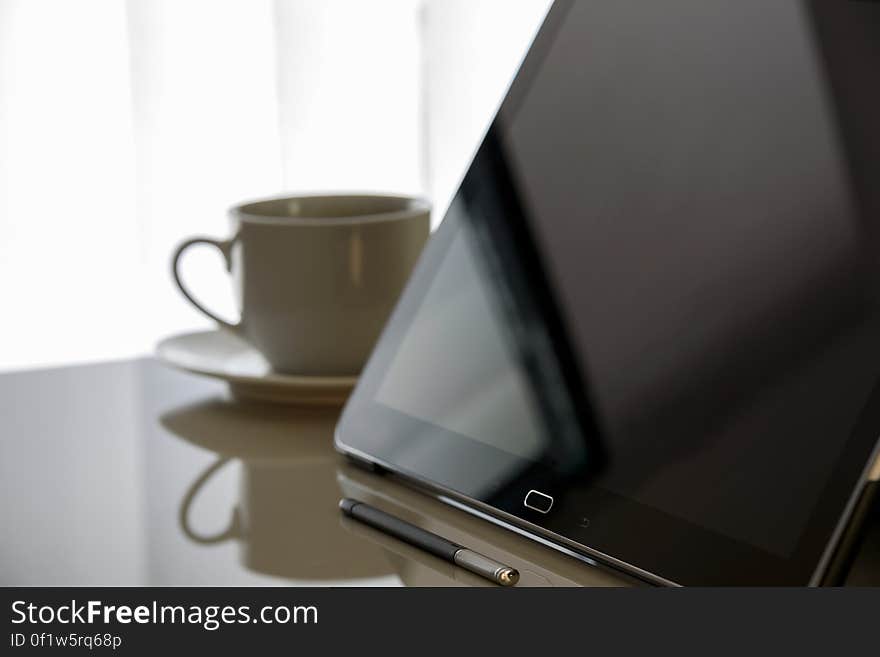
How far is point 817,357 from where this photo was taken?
1.23 ft

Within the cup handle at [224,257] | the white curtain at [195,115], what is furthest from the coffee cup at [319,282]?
the white curtain at [195,115]

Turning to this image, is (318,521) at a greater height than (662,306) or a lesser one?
lesser

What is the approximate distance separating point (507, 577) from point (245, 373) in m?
0.26

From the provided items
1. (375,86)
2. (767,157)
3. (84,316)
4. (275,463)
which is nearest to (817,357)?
(767,157)

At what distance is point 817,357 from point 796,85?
0.35 feet

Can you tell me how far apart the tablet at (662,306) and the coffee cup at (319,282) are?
0.09 metres

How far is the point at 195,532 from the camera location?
47 cm

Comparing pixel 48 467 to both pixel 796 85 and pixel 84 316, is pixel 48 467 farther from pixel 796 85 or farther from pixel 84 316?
pixel 84 316

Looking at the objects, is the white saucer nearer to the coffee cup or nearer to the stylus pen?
the coffee cup

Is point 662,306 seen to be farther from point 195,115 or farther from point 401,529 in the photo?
point 195,115

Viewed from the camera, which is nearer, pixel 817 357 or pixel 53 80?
pixel 817 357

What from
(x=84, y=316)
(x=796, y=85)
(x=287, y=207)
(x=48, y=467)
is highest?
(x=796, y=85)

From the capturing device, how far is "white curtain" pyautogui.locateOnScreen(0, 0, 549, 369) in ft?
4.24

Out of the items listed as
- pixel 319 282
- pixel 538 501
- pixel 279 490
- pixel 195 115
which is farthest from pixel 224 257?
pixel 195 115
